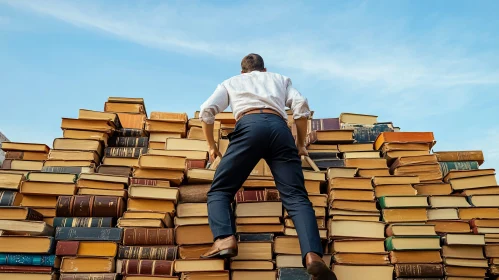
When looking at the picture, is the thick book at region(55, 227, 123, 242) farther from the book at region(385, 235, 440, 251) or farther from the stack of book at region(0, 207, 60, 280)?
the book at region(385, 235, 440, 251)

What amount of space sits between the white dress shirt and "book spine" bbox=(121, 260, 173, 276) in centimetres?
111

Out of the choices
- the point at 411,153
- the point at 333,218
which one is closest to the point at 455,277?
the point at 333,218

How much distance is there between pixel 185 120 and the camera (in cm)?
499

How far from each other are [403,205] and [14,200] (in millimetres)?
3191

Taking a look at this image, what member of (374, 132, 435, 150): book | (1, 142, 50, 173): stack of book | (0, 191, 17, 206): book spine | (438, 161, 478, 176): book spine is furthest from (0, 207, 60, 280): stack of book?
(438, 161, 478, 176): book spine

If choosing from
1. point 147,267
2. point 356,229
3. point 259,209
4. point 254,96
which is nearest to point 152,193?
point 147,267

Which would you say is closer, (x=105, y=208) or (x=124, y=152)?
(x=105, y=208)

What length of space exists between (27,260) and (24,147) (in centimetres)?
158

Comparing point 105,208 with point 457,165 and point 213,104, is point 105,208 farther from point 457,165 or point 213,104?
point 457,165

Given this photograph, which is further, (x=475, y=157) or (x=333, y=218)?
(x=475, y=157)

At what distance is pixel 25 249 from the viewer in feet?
11.6

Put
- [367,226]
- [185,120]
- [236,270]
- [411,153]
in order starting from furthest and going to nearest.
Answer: [185,120] → [411,153] → [367,226] → [236,270]

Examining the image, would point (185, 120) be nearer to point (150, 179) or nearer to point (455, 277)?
point (150, 179)

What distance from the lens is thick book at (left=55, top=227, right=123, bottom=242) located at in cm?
366
